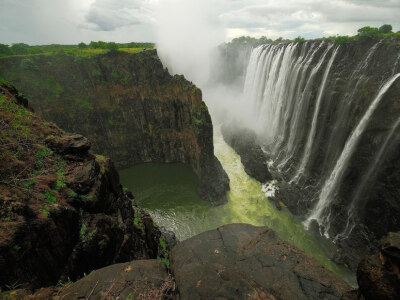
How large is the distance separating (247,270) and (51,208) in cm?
579

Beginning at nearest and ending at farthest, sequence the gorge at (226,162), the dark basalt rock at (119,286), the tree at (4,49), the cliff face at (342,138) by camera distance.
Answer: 1. the dark basalt rock at (119,286)
2. the gorge at (226,162)
3. the cliff face at (342,138)
4. the tree at (4,49)

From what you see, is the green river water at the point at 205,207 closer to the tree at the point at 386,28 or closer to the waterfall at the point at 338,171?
the waterfall at the point at 338,171

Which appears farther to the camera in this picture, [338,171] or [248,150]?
[248,150]

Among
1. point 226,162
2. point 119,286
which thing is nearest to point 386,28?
point 226,162

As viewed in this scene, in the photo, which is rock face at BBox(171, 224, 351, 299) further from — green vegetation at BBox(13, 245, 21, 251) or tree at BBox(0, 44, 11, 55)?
tree at BBox(0, 44, 11, 55)

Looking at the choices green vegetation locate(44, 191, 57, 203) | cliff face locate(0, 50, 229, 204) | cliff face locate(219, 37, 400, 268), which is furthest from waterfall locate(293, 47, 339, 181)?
green vegetation locate(44, 191, 57, 203)

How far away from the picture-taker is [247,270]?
5.86 metres

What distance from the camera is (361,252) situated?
14898mm

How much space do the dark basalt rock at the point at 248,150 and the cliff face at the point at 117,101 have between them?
21.0 ft

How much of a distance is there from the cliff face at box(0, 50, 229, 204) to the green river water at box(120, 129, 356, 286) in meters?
2.60

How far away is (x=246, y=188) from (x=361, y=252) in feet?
35.5

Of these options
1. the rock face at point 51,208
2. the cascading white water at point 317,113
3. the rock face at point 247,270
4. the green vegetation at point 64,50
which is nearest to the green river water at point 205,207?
the cascading white water at point 317,113

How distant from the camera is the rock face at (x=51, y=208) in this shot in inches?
205

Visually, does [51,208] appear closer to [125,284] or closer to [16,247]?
[16,247]
